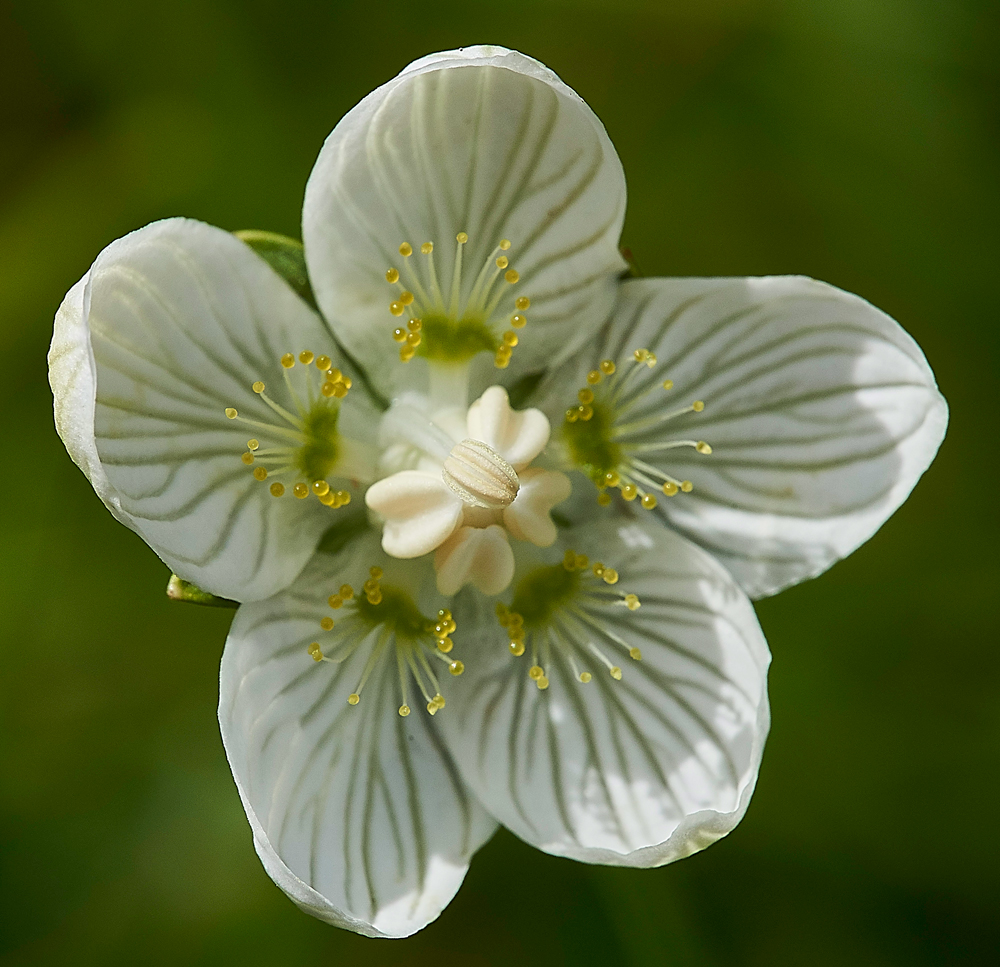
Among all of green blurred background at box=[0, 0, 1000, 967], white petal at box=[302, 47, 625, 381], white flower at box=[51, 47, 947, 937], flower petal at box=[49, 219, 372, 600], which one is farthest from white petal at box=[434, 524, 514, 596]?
Result: green blurred background at box=[0, 0, 1000, 967]

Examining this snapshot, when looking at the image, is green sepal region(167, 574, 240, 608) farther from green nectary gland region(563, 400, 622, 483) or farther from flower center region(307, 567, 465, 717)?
green nectary gland region(563, 400, 622, 483)

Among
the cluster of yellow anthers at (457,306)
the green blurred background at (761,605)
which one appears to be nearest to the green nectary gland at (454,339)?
the cluster of yellow anthers at (457,306)

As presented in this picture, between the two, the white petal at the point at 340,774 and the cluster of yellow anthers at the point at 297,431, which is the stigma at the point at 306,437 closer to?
the cluster of yellow anthers at the point at 297,431

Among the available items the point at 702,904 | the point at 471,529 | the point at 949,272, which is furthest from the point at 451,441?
the point at 949,272

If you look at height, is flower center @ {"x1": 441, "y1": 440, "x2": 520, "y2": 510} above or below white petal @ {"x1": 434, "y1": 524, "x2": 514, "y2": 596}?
above

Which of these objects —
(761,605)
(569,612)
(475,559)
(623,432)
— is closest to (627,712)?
(569,612)

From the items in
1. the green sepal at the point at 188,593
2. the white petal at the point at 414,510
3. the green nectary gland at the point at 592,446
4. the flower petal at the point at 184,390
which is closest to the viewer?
the flower petal at the point at 184,390

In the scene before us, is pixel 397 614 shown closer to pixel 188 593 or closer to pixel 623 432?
pixel 188 593
